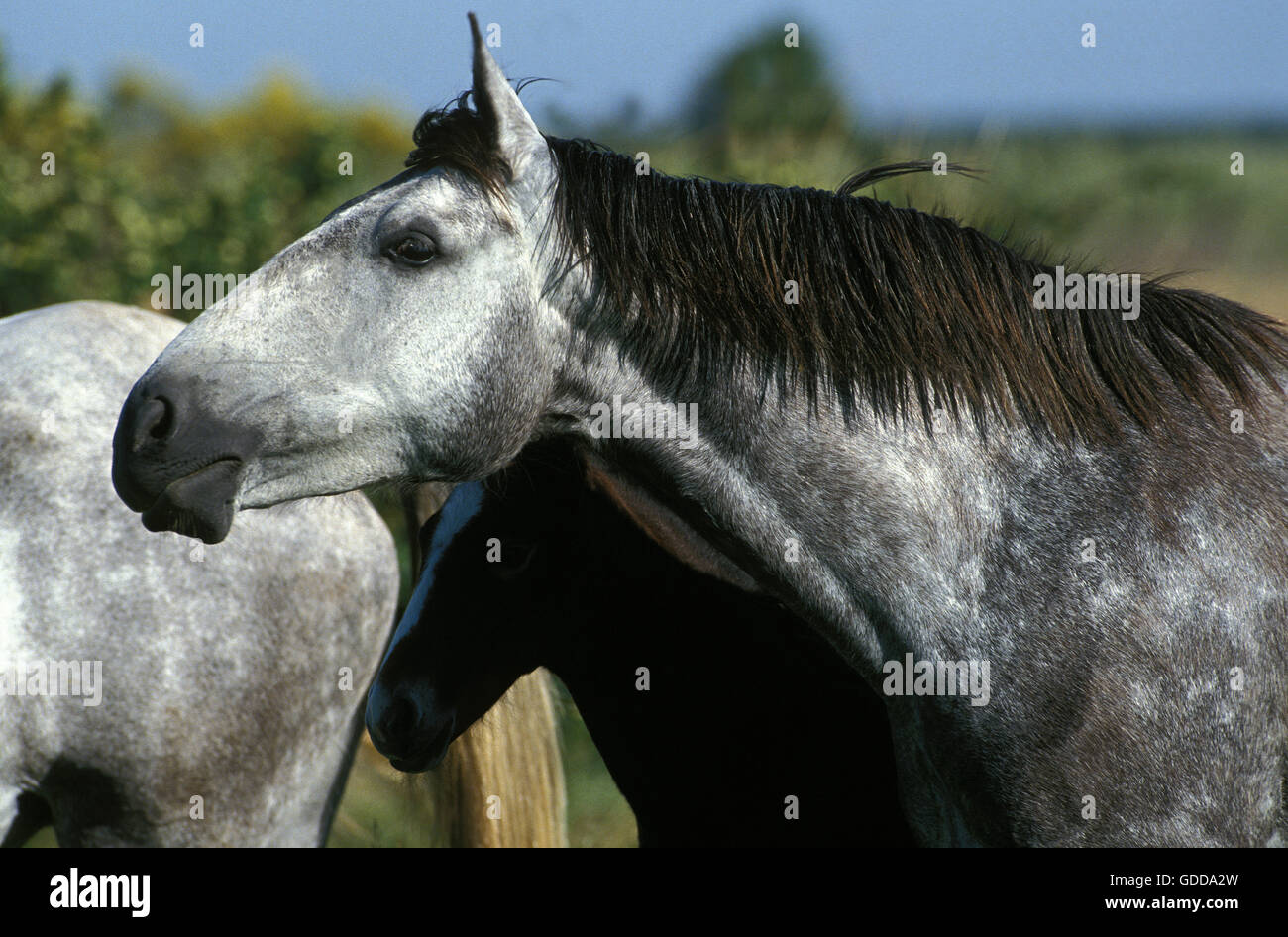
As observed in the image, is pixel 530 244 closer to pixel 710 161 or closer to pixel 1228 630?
pixel 1228 630

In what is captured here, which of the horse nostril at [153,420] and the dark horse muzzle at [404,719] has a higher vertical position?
the horse nostril at [153,420]

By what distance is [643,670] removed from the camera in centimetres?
344

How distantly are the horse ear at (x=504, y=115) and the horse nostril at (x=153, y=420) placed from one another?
0.86 meters

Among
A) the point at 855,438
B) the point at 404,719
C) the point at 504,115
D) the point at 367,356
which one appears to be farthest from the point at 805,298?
the point at 404,719

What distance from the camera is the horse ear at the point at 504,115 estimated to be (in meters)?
2.41

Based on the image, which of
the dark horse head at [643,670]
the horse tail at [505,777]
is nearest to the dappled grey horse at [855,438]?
the dark horse head at [643,670]

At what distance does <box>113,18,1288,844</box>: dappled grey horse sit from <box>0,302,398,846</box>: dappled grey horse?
91 centimetres

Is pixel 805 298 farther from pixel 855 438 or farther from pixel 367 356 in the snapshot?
pixel 367 356

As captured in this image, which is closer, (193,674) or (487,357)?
(487,357)

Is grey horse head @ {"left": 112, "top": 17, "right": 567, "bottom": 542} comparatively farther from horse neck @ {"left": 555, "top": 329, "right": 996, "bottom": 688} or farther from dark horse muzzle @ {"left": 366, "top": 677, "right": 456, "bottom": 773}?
dark horse muzzle @ {"left": 366, "top": 677, "right": 456, "bottom": 773}

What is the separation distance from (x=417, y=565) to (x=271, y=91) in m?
27.3

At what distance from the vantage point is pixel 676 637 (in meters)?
3.40

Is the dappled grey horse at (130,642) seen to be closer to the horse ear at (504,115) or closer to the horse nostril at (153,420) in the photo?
the horse nostril at (153,420)
